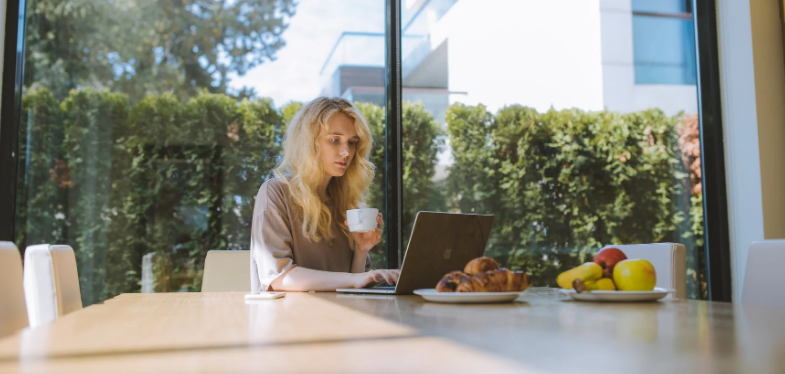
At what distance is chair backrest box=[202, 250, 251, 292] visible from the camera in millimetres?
2697

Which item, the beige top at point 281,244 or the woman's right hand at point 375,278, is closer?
the woman's right hand at point 375,278

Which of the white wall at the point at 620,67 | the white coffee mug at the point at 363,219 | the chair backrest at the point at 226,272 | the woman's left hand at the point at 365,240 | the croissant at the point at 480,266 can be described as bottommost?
the chair backrest at the point at 226,272

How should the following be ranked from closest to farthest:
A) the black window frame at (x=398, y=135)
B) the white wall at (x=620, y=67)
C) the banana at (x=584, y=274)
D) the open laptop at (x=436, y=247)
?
1. the banana at (x=584, y=274)
2. the open laptop at (x=436, y=247)
3. the black window frame at (x=398, y=135)
4. the white wall at (x=620, y=67)

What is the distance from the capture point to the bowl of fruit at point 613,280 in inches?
53.4

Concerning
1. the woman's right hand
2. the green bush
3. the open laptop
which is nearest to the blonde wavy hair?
the woman's right hand

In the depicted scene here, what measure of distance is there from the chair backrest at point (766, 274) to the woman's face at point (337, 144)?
1331mm

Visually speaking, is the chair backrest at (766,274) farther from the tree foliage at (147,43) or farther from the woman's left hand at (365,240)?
the tree foliage at (147,43)

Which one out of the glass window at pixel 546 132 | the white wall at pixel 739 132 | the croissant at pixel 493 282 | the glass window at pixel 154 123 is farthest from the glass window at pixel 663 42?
the croissant at pixel 493 282

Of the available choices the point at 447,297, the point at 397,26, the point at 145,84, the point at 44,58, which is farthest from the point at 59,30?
the point at 447,297

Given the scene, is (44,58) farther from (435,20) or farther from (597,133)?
(597,133)

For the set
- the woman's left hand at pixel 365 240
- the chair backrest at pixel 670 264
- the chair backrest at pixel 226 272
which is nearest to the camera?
the chair backrest at pixel 670 264

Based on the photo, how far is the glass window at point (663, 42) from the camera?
159 inches

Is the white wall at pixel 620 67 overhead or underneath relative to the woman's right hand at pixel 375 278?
overhead

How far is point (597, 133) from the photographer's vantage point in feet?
13.2
